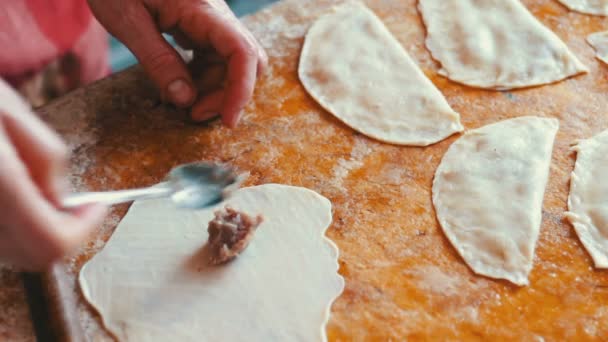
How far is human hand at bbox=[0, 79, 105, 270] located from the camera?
2.73 ft

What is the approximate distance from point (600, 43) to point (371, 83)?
943 millimetres

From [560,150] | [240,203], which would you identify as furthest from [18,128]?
[560,150]

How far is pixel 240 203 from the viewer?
1.55m

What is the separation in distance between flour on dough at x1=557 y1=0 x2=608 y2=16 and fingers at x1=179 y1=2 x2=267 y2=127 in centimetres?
139

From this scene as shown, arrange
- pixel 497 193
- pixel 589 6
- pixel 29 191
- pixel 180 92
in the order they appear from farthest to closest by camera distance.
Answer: pixel 589 6 < pixel 180 92 < pixel 497 193 < pixel 29 191

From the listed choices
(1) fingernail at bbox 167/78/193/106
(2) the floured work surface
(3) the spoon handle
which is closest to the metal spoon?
(3) the spoon handle

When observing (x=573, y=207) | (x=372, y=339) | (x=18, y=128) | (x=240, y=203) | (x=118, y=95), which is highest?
(x=18, y=128)

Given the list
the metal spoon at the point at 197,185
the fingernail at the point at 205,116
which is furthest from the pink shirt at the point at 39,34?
the metal spoon at the point at 197,185

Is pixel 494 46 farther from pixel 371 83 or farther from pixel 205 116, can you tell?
pixel 205 116

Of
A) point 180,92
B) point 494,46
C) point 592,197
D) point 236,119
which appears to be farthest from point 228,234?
point 494,46

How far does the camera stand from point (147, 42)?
1.68 meters

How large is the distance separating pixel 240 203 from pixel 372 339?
523 mm

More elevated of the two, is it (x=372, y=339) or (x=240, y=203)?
(x=240, y=203)

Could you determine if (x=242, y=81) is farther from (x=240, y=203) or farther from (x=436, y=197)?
(x=436, y=197)
